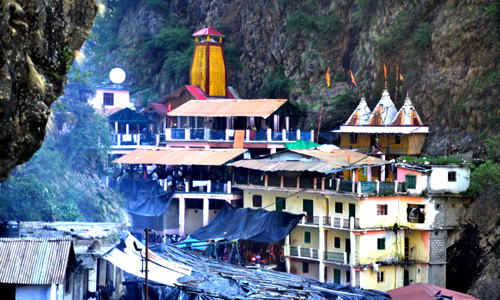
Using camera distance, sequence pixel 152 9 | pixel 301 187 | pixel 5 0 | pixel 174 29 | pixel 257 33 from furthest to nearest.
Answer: pixel 152 9 → pixel 174 29 → pixel 257 33 → pixel 301 187 → pixel 5 0

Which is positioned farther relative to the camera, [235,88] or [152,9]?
[152,9]

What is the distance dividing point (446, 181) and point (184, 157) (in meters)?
17.5

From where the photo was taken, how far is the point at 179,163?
160ft

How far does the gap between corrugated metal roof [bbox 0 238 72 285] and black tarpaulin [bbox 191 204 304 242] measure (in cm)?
1988

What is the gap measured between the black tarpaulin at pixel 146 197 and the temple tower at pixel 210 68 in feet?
47.9

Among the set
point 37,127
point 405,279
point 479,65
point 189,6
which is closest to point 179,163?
point 405,279

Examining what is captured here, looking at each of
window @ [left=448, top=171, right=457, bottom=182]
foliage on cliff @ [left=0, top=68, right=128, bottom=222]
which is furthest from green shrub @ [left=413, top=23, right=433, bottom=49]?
foliage on cliff @ [left=0, top=68, right=128, bottom=222]

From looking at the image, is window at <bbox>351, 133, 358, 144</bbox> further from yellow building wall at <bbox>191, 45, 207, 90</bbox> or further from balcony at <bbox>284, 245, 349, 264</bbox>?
yellow building wall at <bbox>191, 45, 207, 90</bbox>

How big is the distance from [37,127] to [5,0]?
3.56 m

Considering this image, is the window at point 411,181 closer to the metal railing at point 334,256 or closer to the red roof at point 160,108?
the metal railing at point 334,256

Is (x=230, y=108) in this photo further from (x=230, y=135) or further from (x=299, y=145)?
(x=299, y=145)

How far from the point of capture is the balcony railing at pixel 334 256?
141 ft

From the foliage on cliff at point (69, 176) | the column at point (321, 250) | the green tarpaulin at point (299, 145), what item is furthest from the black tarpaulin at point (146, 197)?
the column at point (321, 250)

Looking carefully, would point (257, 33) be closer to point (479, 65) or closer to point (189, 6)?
point (189, 6)
